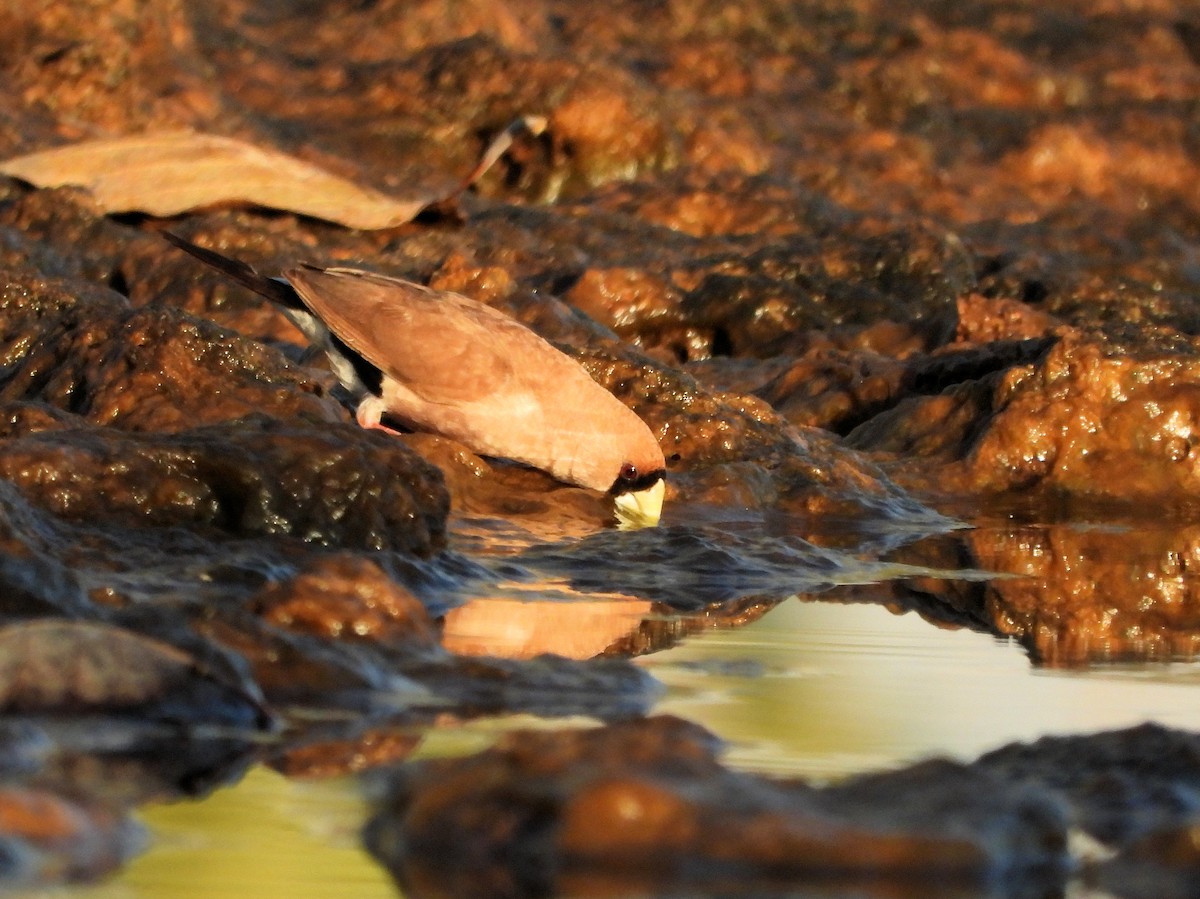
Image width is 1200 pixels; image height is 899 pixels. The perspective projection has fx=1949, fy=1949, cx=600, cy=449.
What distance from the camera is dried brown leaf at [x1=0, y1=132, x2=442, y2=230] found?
35.3 ft

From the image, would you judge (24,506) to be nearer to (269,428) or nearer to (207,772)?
(269,428)

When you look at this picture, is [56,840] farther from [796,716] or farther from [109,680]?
[796,716]

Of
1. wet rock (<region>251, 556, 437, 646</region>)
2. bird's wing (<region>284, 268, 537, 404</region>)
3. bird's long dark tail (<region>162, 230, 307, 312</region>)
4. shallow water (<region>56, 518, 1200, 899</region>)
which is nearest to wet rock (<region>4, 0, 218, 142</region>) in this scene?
bird's long dark tail (<region>162, 230, 307, 312</region>)

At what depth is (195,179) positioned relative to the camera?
11.0 m

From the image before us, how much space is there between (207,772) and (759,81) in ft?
53.7

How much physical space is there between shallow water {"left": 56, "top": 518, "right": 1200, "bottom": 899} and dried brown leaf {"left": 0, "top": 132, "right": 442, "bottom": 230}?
646cm

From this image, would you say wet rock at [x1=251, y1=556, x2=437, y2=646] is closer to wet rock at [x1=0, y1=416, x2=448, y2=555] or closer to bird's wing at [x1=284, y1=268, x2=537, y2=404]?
wet rock at [x1=0, y1=416, x2=448, y2=555]

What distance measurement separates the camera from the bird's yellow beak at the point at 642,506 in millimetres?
6621

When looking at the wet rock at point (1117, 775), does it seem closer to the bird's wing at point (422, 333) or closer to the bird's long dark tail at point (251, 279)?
the bird's wing at point (422, 333)

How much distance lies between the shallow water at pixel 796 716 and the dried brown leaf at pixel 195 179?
6456 mm

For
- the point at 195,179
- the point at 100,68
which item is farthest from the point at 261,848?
the point at 100,68

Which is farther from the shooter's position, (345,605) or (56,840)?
(345,605)

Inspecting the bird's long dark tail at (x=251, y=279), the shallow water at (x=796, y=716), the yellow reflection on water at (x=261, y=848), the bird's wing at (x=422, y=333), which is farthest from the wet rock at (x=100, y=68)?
the yellow reflection on water at (x=261, y=848)

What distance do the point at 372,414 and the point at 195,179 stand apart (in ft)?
14.6
